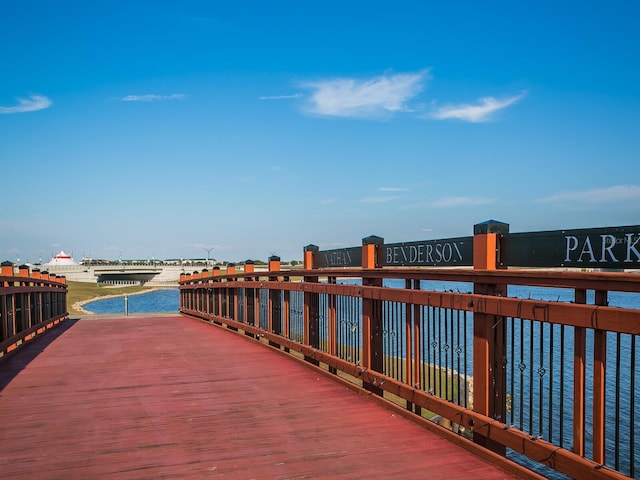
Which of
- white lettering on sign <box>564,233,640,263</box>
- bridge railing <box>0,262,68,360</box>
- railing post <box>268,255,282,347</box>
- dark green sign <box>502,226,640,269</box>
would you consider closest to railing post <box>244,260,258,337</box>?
railing post <box>268,255,282,347</box>

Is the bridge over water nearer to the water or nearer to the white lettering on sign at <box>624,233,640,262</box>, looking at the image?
the white lettering on sign at <box>624,233,640,262</box>

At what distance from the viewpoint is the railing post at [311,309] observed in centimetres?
826

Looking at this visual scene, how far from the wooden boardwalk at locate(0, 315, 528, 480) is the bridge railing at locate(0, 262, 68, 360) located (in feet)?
3.11

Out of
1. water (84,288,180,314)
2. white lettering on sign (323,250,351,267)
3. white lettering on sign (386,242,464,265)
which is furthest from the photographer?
water (84,288,180,314)

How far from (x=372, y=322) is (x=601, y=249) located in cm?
347

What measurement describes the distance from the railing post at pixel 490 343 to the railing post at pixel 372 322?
6.27 feet

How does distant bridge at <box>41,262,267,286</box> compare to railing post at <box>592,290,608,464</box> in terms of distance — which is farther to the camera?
distant bridge at <box>41,262,267,286</box>

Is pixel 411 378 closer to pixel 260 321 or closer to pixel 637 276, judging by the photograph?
pixel 637 276

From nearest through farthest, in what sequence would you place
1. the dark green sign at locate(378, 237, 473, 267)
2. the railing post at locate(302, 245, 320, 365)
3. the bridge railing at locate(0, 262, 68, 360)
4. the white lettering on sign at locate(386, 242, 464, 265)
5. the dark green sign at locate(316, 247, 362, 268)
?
the dark green sign at locate(378, 237, 473, 267), the white lettering on sign at locate(386, 242, 464, 265), the dark green sign at locate(316, 247, 362, 268), the railing post at locate(302, 245, 320, 365), the bridge railing at locate(0, 262, 68, 360)

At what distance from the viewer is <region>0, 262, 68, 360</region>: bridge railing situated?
943 centimetres

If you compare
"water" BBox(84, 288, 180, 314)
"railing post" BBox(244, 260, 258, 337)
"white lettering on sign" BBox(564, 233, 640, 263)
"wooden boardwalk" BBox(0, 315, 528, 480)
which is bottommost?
"water" BBox(84, 288, 180, 314)

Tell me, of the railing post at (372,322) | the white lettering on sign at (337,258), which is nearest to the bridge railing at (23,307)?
the white lettering on sign at (337,258)

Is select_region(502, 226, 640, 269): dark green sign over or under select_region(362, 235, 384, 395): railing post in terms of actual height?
over

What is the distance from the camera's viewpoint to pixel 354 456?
443 cm
